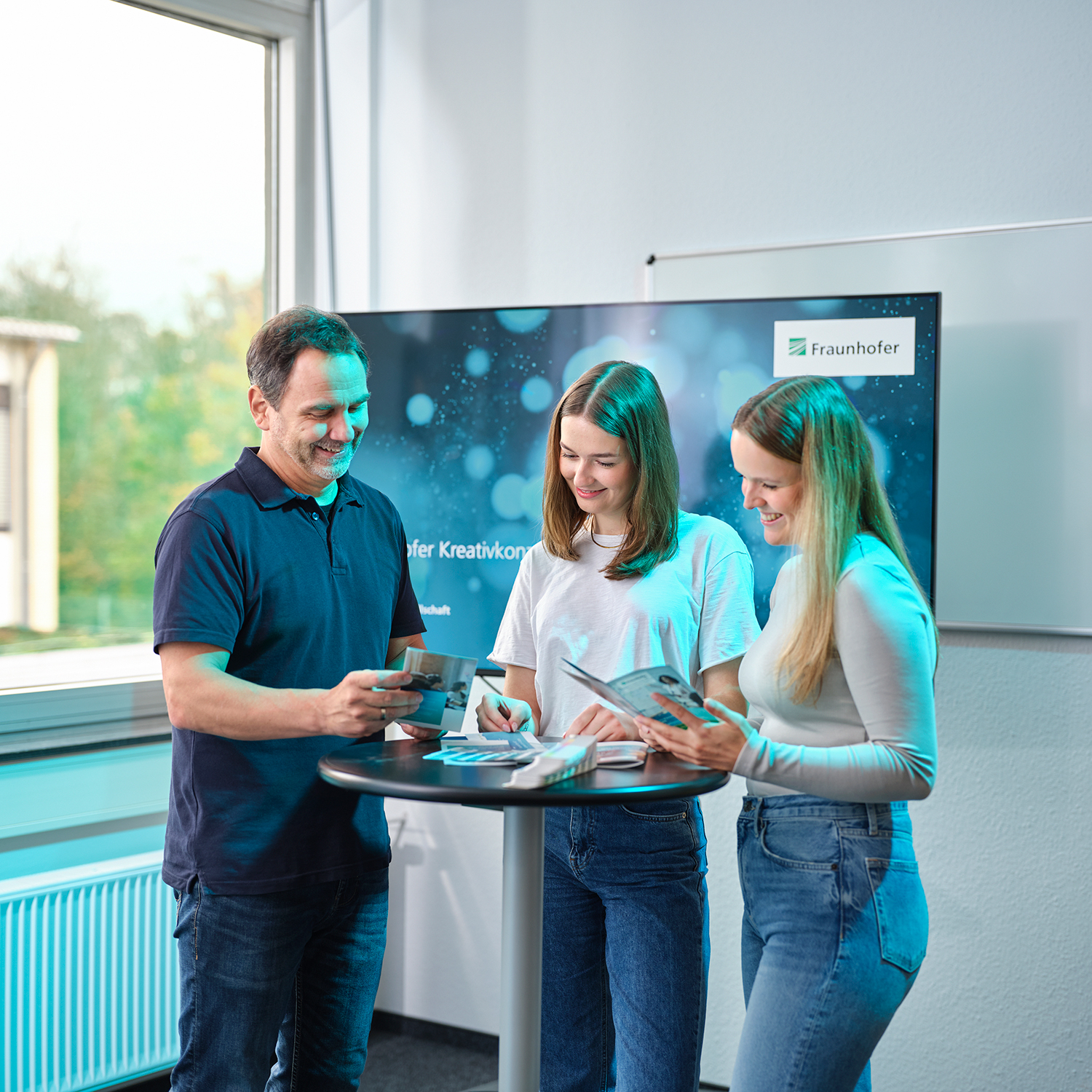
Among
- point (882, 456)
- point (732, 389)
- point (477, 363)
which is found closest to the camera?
point (882, 456)

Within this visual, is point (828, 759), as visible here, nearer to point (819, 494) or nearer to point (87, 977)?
point (819, 494)

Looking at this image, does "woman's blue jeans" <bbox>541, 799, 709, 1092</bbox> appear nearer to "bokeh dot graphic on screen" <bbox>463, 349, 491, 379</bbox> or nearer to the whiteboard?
the whiteboard

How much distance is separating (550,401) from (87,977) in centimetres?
189

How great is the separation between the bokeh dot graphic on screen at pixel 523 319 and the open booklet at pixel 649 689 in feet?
4.87

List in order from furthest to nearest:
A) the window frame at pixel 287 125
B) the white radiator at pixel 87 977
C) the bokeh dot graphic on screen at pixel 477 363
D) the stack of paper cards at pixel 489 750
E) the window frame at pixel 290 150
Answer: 1. the window frame at pixel 290 150
2. the window frame at pixel 287 125
3. the bokeh dot graphic on screen at pixel 477 363
4. the white radiator at pixel 87 977
5. the stack of paper cards at pixel 489 750

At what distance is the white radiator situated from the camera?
8.63ft

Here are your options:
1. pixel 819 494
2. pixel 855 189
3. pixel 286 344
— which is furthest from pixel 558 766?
pixel 855 189

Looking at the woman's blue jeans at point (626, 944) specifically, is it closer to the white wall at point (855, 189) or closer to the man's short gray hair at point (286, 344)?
the man's short gray hair at point (286, 344)

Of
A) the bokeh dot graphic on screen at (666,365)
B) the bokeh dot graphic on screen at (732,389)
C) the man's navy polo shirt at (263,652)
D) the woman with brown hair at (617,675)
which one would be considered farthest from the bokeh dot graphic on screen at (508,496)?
the man's navy polo shirt at (263,652)

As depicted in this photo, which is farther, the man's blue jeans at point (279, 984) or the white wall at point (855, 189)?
the white wall at point (855, 189)

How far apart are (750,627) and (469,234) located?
71.4 inches

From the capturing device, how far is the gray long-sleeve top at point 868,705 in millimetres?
1463

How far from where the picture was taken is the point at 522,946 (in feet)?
5.32

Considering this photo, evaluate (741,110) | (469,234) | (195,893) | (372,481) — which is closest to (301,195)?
(469,234)
